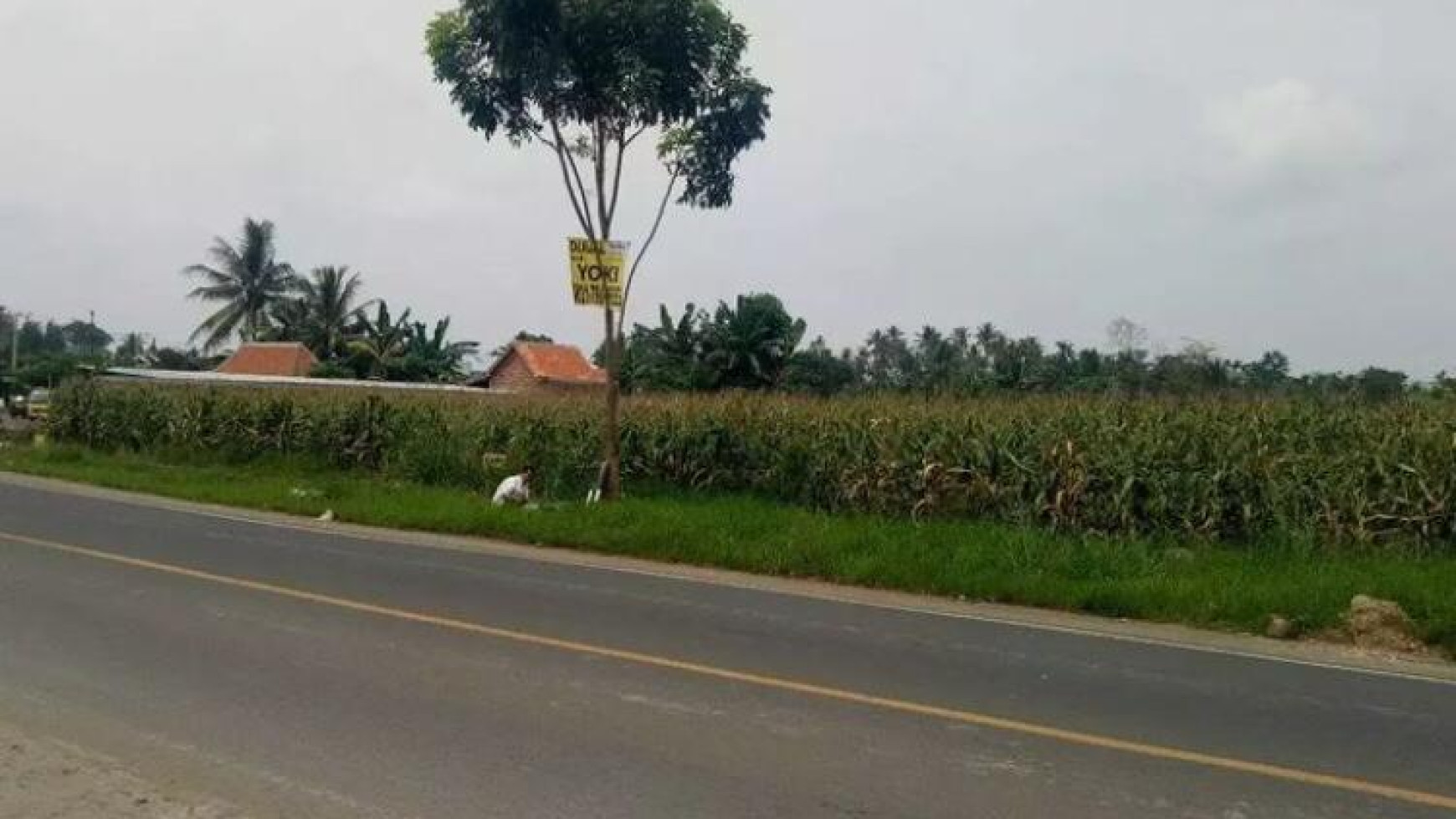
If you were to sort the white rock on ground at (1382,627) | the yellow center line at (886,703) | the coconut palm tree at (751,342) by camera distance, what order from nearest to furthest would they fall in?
the yellow center line at (886,703)
the white rock on ground at (1382,627)
the coconut palm tree at (751,342)

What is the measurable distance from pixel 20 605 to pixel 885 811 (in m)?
A: 7.43

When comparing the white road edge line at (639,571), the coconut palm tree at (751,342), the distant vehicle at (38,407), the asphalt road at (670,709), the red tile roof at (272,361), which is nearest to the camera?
the asphalt road at (670,709)

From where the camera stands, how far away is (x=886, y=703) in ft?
22.5

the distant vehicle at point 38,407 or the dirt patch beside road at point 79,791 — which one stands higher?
the distant vehicle at point 38,407

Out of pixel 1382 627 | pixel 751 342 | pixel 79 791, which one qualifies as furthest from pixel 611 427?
pixel 751 342

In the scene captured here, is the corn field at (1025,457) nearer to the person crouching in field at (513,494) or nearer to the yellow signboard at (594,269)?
the person crouching in field at (513,494)

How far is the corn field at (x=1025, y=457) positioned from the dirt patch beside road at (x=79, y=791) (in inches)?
432

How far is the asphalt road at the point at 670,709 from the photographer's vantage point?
17.2 ft

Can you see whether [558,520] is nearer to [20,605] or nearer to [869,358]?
[20,605]

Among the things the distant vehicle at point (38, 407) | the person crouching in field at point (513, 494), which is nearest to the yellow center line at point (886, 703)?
the person crouching in field at point (513, 494)

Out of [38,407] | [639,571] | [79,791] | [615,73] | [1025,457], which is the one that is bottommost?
[639,571]

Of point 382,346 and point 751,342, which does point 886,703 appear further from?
point 382,346

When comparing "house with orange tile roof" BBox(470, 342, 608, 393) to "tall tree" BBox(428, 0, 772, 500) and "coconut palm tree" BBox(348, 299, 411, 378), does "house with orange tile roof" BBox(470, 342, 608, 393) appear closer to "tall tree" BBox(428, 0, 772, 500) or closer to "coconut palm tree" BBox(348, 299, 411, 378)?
"coconut palm tree" BBox(348, 299, 411, 378)

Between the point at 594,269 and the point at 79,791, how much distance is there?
40.1ft
